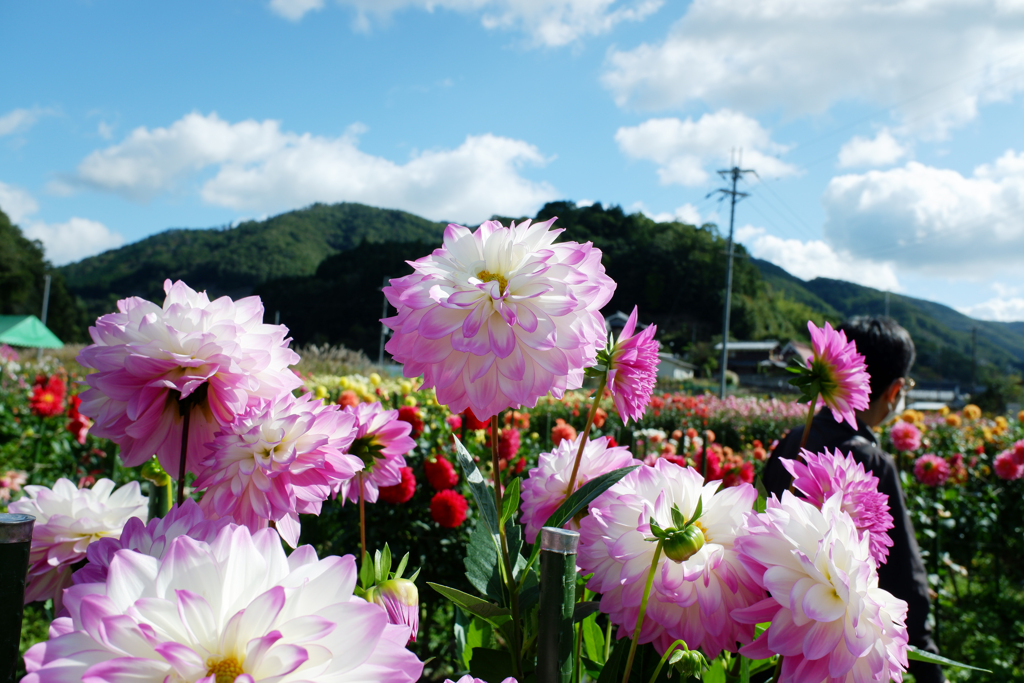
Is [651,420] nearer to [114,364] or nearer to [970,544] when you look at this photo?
[970,544]

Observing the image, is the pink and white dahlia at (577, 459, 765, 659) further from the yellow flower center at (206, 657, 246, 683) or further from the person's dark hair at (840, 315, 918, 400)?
the person's dark hair at (840, 315, 918, 400)

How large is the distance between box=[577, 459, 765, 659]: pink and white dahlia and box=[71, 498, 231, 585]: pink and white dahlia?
0.30 m

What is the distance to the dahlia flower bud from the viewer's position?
0.59 m

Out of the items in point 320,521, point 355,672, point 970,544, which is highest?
point 355,672

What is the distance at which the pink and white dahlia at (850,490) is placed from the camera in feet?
1.96

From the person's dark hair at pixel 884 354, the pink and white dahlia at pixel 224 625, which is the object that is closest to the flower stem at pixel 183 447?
the pink and white dahlia at pixel 224 625

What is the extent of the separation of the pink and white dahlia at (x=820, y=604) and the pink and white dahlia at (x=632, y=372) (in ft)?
0.64

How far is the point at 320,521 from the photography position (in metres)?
2.60

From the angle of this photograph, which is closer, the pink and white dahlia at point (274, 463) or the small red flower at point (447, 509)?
the pink and white dahlia at point (274, 463)

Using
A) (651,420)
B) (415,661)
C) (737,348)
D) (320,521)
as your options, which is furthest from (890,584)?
(737,348)

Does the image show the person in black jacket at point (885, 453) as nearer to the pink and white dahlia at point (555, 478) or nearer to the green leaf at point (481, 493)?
the pink and white dahlia at point (555, 478)

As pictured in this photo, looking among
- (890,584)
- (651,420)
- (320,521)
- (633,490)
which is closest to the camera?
(633,490)

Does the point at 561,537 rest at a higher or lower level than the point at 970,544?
higher

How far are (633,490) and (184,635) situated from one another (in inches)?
14.1
